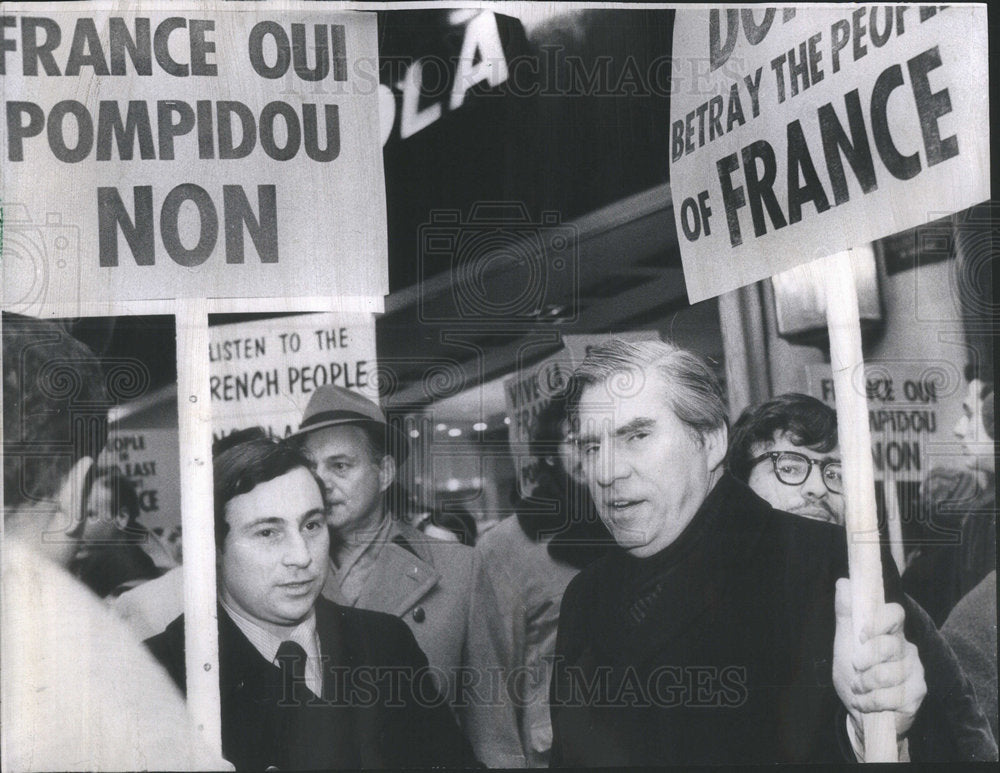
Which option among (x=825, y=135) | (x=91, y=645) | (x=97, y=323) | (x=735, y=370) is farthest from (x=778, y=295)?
(x=91, y=645)

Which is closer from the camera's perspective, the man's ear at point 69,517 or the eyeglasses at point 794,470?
the man's ear at point 69,517

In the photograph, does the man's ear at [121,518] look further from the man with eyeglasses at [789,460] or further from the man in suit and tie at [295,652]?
the man with eyeglasses at [789,460]

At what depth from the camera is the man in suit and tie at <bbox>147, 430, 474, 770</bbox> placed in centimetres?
379

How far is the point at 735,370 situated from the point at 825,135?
0.89m

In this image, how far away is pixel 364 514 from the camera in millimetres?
3814

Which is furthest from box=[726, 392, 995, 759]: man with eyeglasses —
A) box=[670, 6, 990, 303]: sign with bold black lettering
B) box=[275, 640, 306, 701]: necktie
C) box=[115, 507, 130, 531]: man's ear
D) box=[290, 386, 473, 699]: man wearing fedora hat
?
box=[115, 507, 130, 531]: man's ear

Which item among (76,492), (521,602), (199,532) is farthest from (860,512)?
(76,492)

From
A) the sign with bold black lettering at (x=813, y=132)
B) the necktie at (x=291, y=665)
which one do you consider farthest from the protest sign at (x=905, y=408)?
the necktie at (x=291, y=665)

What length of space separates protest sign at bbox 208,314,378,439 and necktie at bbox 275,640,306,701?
739mm

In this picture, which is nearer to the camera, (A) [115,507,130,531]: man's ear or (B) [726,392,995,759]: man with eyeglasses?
(A) [115,507,130,531]: man's ear

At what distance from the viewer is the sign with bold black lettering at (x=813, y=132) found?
3.88 meters

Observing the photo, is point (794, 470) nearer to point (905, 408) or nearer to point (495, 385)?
point (905, 408)

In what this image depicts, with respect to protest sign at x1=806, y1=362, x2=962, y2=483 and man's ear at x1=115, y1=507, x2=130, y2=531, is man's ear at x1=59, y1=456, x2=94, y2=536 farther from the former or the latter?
protest sign at x1=806, y1=362, x2=962, y2=483

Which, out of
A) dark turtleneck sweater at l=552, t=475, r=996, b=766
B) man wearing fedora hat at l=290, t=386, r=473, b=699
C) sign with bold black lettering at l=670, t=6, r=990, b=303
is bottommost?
dark turtleneck sweater at l=552, t=475, r=996, b=766
